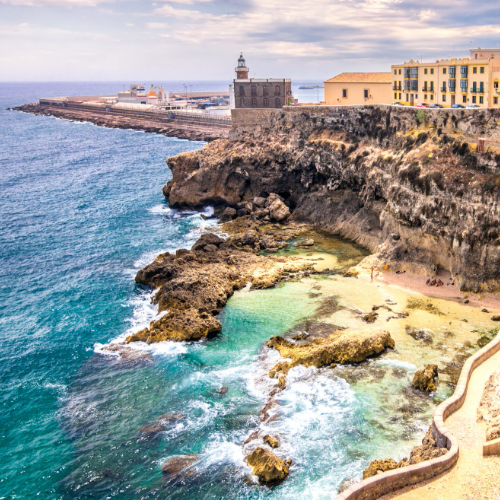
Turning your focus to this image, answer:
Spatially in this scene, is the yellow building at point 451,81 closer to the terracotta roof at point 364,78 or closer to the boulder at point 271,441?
the terracotta roof at point 364,78

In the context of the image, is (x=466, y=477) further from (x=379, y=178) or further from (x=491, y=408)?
(x=379, y=178)

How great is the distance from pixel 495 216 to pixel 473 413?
26368 millimetres

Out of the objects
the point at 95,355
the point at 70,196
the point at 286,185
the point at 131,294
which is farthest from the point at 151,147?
the point at 95,355

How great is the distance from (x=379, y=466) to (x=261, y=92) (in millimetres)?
75346

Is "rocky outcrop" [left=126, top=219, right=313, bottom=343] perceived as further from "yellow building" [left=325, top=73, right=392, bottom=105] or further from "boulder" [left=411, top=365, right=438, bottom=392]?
"yellow building" [left=325, top=73, right=392, bottom=105]

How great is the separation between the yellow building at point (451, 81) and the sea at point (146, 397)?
23781 mm

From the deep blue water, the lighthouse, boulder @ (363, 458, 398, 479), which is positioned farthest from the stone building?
boulder @ (363, 458, 398, 479)

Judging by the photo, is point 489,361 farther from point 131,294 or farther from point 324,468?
point 131,294

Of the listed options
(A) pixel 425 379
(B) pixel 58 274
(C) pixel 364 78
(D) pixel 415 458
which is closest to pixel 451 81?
(C) pixel 364 78

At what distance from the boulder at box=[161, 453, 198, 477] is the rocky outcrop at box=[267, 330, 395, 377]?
9256 mm

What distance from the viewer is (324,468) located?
1126 inches

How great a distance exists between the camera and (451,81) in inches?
2594

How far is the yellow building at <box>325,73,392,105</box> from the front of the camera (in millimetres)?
79375

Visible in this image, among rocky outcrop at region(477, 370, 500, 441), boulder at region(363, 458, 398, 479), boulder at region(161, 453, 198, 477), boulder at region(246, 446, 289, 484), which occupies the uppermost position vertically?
rocky outcrop at region(477, 370, 500, 441)
